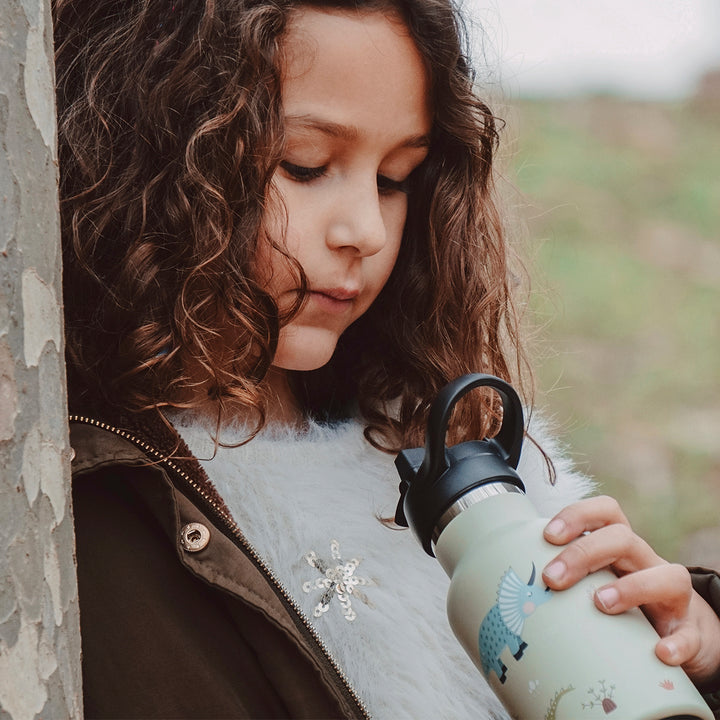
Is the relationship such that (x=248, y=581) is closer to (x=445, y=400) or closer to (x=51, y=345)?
(x=445, y=400)

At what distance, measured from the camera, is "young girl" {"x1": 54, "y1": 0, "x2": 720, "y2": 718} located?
1.00 meters

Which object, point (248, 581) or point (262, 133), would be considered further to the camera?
point (262, 133)

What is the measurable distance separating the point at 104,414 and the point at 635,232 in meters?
4.03

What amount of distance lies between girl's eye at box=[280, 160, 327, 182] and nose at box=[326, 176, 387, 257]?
0.12 ft

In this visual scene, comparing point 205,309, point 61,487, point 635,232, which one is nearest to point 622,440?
point 635,232

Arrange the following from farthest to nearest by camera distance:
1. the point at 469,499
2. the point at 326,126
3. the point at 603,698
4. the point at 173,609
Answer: the point at 326,126, the point at 173,609, the point at 469,499, the point at 603,698

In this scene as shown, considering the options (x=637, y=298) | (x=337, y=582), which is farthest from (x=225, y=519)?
(x=637, y=298)

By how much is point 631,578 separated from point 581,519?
8 cm

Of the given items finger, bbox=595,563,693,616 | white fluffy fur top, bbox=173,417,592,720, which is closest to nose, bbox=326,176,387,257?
white fluffy fur top, bbox=173,417,592,720

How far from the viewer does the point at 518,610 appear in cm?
83

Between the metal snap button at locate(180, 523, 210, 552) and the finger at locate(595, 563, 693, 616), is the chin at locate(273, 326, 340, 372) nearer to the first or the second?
the metal snap button at locate(180, 523, 210, 552)

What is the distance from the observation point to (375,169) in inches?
46.9

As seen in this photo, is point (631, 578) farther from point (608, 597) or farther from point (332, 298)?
point (332, 298)

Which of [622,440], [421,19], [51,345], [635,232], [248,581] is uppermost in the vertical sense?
[421,19]
